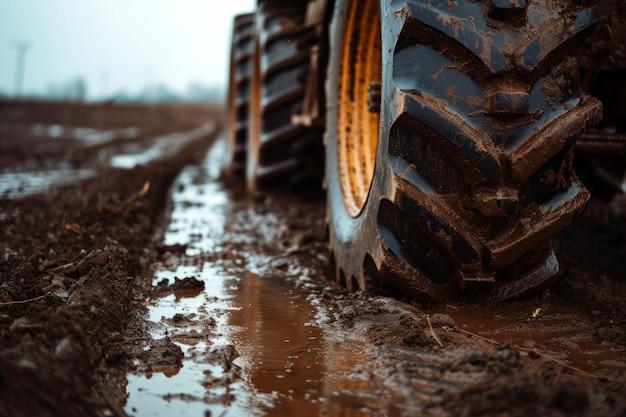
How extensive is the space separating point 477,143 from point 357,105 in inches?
50.2

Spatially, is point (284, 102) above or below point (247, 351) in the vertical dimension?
above

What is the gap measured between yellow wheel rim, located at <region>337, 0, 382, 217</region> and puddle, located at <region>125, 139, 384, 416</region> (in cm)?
56

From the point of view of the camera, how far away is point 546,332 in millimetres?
2518

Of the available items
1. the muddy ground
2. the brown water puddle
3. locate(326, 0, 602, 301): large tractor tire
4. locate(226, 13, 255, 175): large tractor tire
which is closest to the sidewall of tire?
locate(326, 0, 602, 301): large tractor tire

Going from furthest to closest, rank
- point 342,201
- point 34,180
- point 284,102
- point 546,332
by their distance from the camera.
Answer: point 34,180 < point 284,102 < point 342,201 < point 546,332

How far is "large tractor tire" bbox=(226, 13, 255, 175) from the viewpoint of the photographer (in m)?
7.67

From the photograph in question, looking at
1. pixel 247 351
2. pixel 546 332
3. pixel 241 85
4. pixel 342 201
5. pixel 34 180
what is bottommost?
pixel 34 180

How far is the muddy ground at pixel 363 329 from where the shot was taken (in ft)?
5.85

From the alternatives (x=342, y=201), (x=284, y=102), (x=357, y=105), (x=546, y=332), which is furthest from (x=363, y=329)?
(x=284, y=102)

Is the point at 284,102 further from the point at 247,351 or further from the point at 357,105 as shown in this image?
the point at 247,351

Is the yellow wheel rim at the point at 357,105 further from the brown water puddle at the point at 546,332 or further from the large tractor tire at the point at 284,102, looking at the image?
the large tractor tire at the point at 284,102

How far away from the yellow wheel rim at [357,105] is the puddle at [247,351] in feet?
1.85

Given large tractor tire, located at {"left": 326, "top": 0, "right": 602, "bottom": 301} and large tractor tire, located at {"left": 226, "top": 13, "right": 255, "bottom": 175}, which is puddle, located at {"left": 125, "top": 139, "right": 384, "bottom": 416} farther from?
large tractor tire, located at {"left": 226, "top": 13, "right": 255, "bottom": 175}

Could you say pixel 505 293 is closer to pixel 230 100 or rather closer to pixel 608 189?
pixel 608 189
